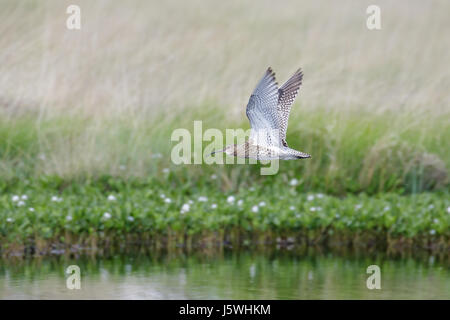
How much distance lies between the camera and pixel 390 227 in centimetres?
955

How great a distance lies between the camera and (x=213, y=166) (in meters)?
11.0

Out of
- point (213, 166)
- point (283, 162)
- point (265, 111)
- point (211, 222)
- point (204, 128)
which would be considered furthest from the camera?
point (204, 128)

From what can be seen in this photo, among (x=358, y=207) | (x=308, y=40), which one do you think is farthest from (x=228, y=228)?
(x=308, y=40)

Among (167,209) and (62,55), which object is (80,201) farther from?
(62,55)

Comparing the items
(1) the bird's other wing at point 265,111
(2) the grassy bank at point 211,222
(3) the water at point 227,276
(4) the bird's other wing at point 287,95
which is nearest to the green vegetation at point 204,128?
(2) the grassy bank at point 211,222

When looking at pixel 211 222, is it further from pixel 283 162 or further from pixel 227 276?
pixel 283 162

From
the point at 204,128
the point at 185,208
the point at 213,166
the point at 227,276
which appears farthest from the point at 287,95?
the point at 204,128

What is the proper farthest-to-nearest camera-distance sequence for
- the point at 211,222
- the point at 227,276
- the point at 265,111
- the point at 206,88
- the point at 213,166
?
the point at 206,88 < the point at 213,166 < the point at 211,222 < the point at 227,276 < the point at 265,111

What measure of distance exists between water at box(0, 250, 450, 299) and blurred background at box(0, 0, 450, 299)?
0.04m

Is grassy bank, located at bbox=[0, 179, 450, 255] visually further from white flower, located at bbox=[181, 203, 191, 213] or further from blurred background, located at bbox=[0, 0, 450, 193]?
blurred background, located at bbox=[0, 0, 450, 193]

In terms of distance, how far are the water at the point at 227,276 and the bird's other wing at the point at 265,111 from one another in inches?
84.4

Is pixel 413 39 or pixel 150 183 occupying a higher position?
pixel 413 39

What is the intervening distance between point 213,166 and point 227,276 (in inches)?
113

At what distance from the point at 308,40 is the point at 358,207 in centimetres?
672
